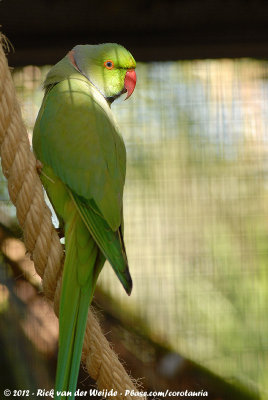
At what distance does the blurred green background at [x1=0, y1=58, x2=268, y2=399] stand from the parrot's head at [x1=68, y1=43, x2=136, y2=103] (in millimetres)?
399

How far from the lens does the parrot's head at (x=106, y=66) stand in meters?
1.08

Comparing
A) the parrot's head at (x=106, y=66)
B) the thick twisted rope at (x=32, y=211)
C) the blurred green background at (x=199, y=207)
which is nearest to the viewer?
the thick twisted rope at (x=32, y=211)

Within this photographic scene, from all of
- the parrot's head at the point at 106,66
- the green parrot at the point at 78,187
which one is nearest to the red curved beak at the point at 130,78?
the parrot's head at the point at 106,66

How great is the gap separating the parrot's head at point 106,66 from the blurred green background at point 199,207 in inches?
15.7

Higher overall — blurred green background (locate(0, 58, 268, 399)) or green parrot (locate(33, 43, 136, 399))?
green parrot (locate(33, 43, 136, 399))

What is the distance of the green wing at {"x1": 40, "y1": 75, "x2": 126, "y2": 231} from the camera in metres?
0.81

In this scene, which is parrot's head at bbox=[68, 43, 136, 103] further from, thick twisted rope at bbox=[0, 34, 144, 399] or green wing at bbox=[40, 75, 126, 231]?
thick twisted rope at bbox=[0, 34, 144, 399]

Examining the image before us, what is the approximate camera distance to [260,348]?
1504 mm

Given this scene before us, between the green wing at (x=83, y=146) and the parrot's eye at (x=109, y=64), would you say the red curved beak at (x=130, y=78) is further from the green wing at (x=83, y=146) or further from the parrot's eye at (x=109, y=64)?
the green wing at (x=83, y=146)

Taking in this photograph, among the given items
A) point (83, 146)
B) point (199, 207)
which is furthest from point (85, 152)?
point (199, 207)

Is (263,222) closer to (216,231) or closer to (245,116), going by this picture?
(216,231)

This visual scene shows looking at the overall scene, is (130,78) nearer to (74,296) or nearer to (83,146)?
(83,146)

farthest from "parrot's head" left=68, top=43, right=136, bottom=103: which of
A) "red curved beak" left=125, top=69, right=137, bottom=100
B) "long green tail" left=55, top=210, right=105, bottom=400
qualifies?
"long green tail" left=55, top=210, right=105, bottom=400

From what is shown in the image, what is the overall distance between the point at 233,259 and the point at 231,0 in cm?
71
